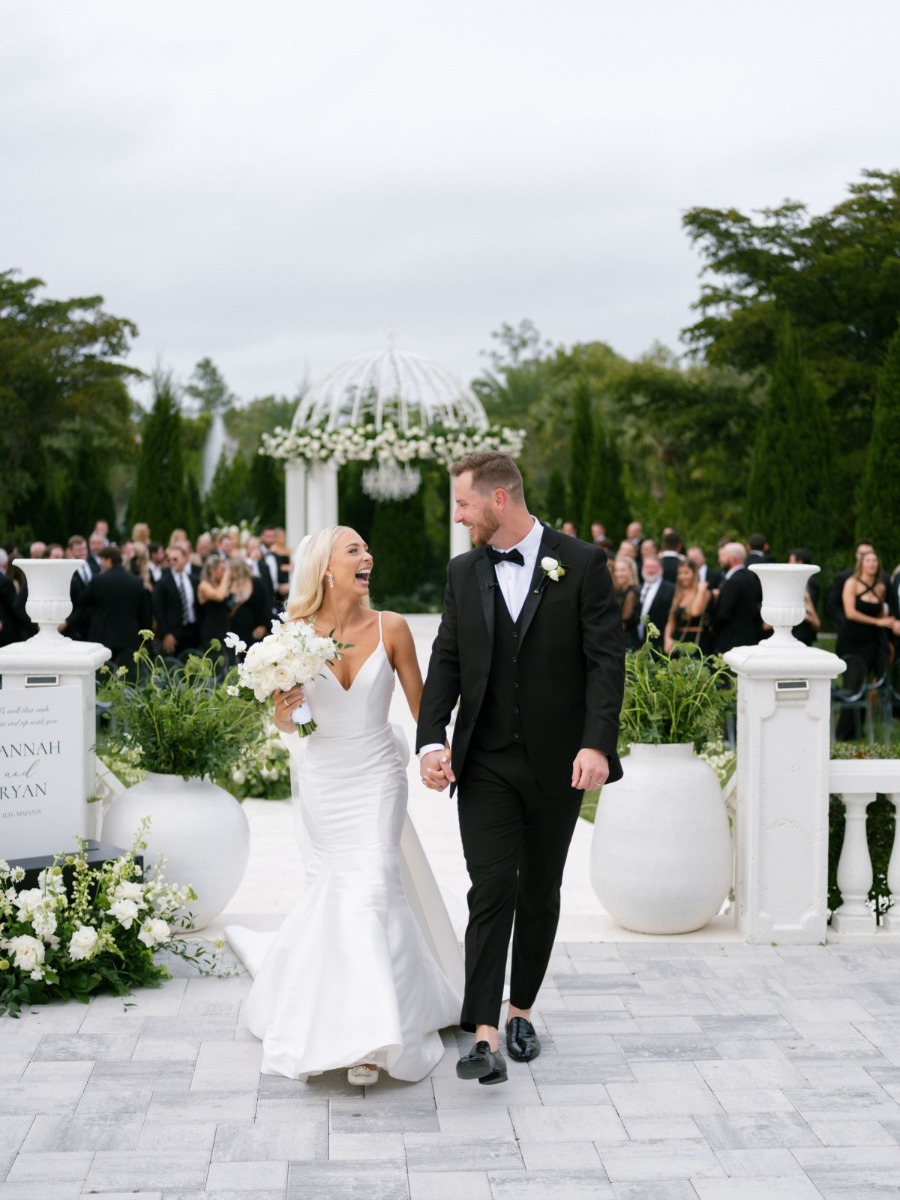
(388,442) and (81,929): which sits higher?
(388,442)

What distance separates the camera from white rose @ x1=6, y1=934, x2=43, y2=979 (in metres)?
4.43

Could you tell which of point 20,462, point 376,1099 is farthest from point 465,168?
point 376,1099

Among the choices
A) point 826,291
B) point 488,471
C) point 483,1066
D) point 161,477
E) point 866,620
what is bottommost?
point 483,1066

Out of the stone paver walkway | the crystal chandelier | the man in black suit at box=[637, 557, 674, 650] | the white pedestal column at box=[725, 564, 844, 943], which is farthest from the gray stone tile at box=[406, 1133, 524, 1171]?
the crystal chandelier

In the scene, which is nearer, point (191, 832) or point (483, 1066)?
point (483, 1066)

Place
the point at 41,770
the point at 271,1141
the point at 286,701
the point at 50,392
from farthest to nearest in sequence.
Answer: the point at 50,392, the point at 41,770, the point at 286,701, the point at 271,1141

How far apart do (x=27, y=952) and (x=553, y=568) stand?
6.88 ft

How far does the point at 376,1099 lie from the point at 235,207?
27.1 meters

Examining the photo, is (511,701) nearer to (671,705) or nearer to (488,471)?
(488,471)

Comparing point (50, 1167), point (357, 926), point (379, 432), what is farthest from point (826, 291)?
point (50, 1167)

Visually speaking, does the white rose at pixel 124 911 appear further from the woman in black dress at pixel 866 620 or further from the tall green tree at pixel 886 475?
the tall green tree at pixel 886 475

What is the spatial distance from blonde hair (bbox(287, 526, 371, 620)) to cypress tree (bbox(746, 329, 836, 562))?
1691 centimetres

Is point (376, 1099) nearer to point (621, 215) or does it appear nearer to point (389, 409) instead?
point (389, 409)

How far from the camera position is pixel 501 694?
3990 mm
